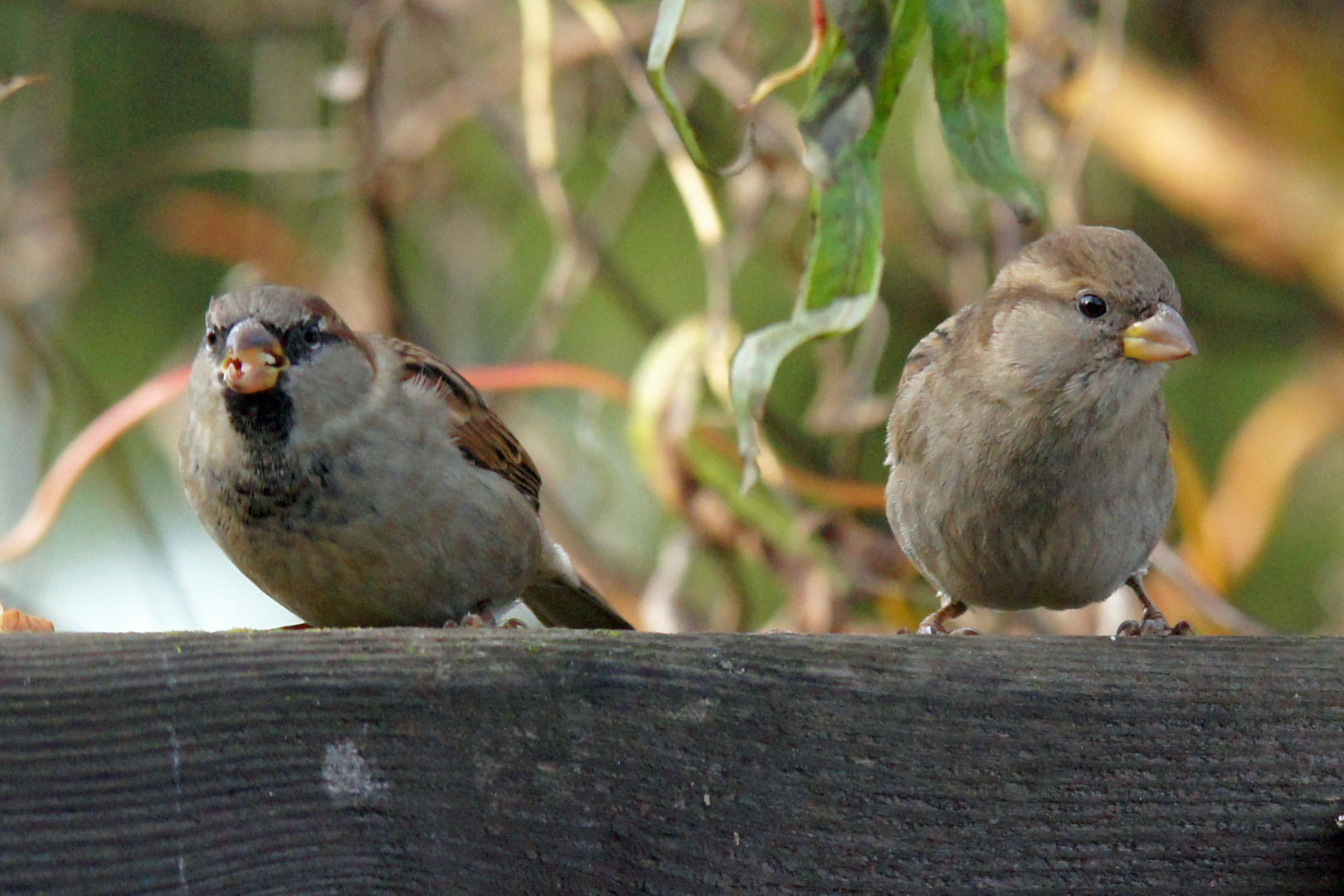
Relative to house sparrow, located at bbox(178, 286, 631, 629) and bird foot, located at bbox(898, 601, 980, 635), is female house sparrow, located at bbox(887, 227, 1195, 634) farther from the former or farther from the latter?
house sparrow, located at bbox(178, 286, 631, 629)

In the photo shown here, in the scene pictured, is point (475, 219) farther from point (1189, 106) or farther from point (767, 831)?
point (767, 831)

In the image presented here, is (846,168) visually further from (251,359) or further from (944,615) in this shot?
(944,615)

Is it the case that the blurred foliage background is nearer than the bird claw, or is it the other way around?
the bird claw

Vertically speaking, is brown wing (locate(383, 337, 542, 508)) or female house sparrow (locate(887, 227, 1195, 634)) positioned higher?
brown wing (locate(383, 337, 542, 508))

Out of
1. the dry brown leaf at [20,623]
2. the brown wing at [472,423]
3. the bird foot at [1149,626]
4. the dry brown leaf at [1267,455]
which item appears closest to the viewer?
→ the dry brown leaf at [20,623]

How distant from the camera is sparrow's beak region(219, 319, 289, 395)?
175 centimetres

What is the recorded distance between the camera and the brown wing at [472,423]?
203 cm

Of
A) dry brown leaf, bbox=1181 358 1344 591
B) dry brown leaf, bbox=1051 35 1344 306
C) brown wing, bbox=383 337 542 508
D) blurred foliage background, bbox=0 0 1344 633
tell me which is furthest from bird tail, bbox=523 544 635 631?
dry brown leaf, bbox=1051 35 1344 306

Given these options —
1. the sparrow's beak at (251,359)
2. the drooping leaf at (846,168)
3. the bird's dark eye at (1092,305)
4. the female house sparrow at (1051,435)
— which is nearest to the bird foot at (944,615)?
the female house sparrow at (1051,435)

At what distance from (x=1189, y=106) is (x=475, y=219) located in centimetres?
162

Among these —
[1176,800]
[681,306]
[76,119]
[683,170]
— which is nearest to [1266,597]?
[681,306]

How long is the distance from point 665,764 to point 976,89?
722mm

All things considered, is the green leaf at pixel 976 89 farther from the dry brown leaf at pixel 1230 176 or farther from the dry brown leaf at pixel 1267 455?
the dry brown leaf at pixel 1230 176

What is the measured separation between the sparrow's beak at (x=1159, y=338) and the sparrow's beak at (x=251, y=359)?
3.05 feet
